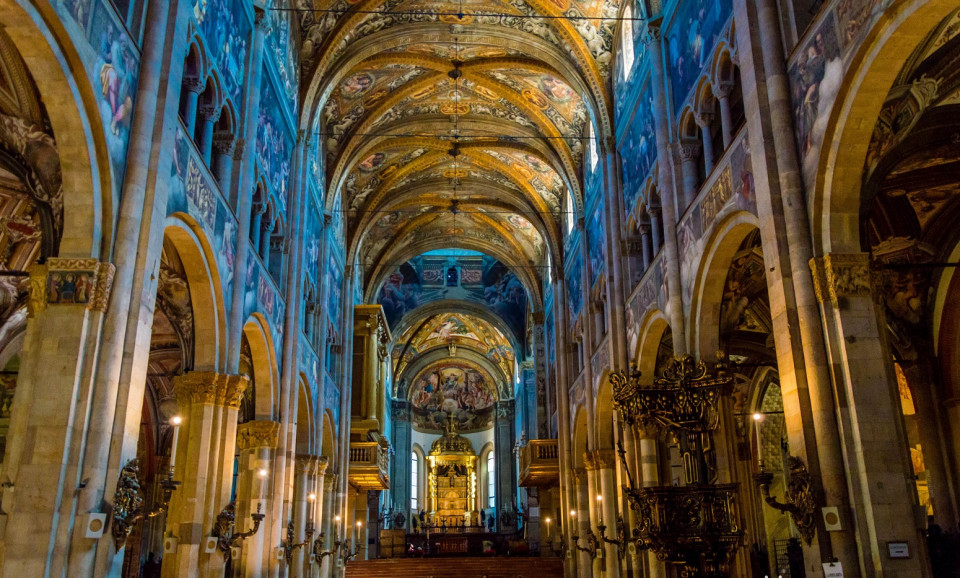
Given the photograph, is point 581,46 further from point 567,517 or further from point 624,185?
point 567,517

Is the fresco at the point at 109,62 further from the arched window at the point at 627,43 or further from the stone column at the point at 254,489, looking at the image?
the arched window at the point at 627,43

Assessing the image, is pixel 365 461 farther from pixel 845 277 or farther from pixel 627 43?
pixel 845 277

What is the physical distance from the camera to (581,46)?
75.8 feet

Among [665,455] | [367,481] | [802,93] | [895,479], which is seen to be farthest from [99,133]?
[367,481]

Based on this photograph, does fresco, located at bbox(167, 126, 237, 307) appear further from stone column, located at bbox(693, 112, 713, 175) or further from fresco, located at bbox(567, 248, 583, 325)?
fresco, located at bbox(567, 248, 583, 325)

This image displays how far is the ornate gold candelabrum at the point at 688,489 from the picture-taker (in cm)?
1218

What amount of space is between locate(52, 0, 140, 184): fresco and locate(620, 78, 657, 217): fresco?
38.0 feet

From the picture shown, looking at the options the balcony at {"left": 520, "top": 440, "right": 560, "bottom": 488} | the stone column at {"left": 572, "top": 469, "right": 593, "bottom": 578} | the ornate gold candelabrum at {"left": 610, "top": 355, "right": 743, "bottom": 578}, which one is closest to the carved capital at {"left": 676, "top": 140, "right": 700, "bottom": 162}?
the ornate gold candelabrum at {"left": 610, "top": 355, "right": 743, "bottom": 578}

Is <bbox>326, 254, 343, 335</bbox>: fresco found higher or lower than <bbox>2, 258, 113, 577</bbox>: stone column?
higher

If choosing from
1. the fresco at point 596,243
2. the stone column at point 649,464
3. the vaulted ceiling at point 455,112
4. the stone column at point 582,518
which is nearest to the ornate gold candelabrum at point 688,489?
the stone column at point 649,464

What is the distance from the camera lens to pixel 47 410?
372 inches

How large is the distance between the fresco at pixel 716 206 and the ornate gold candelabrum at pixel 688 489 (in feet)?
8.17

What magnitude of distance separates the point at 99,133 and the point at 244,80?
7376mm

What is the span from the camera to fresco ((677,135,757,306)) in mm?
12700
